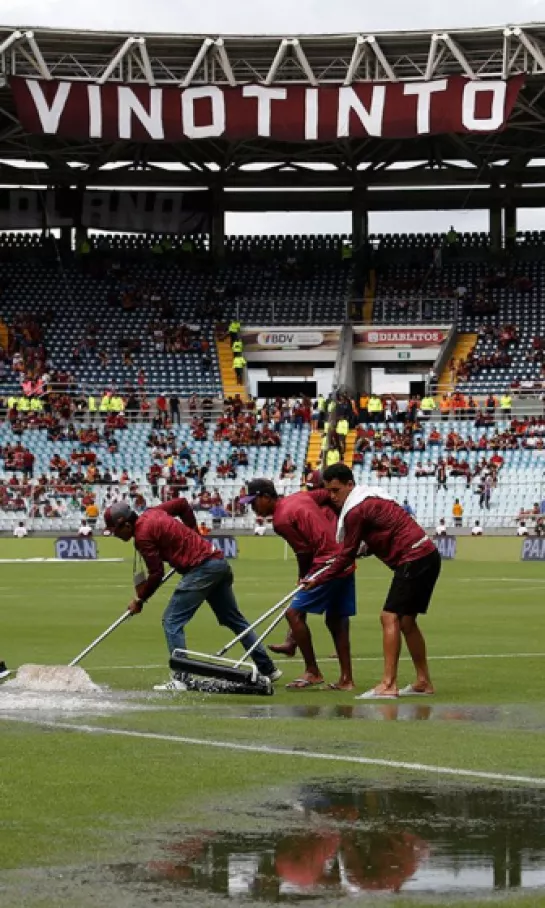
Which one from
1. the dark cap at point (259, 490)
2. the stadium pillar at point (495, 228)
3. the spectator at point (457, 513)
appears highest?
the stadium pillar at point (495, 228)

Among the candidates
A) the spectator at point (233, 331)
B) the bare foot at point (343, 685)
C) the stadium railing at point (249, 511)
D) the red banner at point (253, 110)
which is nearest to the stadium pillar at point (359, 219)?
the spectator at point (233, 331)

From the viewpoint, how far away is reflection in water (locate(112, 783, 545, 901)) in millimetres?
7086

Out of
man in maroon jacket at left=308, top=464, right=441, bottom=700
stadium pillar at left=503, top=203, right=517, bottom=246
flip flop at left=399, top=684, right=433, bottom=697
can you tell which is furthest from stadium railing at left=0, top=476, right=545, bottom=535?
man in maroon jacket at left=308, top=464, right=441, bottom=700

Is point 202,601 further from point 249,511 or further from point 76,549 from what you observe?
point 249,511

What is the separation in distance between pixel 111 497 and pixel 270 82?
1666cm

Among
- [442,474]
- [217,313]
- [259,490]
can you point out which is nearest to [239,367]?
[217,313]

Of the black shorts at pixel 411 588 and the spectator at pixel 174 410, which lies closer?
the black shorts at pixel 411 588

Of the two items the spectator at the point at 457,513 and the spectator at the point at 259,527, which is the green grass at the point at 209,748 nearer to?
the spectator at the point at 259,527

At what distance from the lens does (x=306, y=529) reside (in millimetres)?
15430

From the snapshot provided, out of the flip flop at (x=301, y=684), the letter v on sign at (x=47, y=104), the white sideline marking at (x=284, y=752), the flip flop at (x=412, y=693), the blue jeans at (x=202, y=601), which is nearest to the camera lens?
the white sideline marking at (x=284, y=752)

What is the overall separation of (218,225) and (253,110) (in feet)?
42.9

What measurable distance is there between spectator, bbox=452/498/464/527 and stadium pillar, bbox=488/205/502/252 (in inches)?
908

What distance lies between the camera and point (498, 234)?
72000 millimetres

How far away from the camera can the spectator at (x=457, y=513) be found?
5097cm
